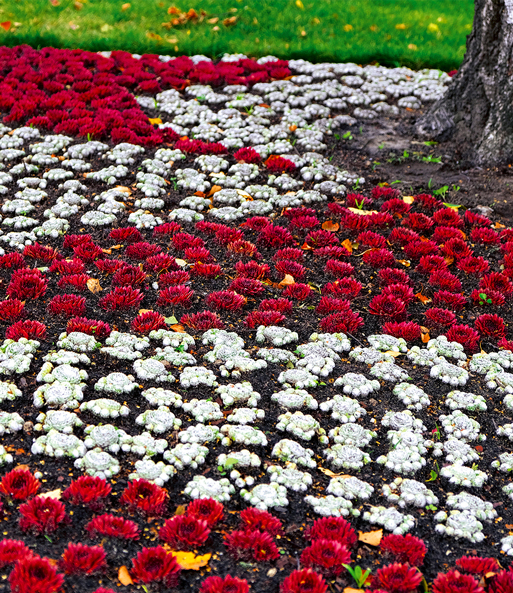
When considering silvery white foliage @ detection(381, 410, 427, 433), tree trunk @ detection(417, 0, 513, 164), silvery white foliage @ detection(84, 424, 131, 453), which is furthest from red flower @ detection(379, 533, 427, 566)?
tree trunk @ detection(417, 0, 513, 164)

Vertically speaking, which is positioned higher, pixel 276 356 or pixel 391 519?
pixel 276 356

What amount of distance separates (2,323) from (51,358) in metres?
0.49

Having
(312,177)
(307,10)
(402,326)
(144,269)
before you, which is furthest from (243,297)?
(307,10)

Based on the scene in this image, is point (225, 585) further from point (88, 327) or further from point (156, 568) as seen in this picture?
point (88, 327)

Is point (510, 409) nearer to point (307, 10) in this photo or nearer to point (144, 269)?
point (144, 269)

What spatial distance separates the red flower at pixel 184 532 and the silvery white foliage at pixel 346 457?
70 centimetres

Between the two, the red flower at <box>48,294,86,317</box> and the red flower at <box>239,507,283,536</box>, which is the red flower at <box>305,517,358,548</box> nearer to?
the red flower at <box>239,507,283,536</box>

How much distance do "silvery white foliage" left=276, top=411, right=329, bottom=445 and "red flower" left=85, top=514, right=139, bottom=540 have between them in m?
0.84

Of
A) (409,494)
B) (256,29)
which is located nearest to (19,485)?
(409,494)

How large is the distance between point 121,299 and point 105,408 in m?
0.84

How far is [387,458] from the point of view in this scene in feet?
8.57

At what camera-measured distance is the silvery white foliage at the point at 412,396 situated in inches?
115

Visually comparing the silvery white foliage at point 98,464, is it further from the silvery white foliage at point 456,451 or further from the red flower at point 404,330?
the red flower at point 404,330

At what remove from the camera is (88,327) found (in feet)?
10.2
